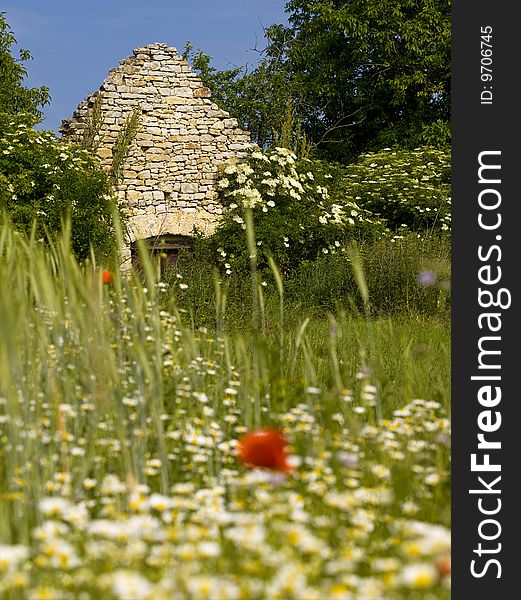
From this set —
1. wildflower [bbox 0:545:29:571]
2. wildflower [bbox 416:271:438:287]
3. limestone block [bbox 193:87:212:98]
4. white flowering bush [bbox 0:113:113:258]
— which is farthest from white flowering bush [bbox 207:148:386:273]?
wildflower [bbox 0:545:29:571]

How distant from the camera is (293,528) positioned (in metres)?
1.99

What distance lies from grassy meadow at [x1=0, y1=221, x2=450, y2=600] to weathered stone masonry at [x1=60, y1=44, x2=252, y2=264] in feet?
31.1

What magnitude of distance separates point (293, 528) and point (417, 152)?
55.1ft

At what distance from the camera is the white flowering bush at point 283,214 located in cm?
1232

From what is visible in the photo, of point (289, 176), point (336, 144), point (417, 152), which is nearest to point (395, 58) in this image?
point (336, 144)

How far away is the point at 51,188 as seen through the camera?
39.7 ft

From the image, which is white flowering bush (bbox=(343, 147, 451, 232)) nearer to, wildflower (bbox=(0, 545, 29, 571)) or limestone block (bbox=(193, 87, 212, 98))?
limestone block (bbox=(193, 87, 212, 98))

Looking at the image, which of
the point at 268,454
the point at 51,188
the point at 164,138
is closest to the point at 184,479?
the point at 268,454

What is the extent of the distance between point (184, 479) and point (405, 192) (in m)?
12.7

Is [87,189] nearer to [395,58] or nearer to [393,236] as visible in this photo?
[393,236]

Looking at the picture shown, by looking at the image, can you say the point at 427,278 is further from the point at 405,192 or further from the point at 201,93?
the point at 201,93

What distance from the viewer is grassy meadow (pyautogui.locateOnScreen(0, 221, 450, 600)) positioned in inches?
74.0

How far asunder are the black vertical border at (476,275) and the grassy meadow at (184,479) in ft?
0.45

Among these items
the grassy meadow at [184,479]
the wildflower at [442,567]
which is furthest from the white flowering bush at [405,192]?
the wildflower at [442,567]
